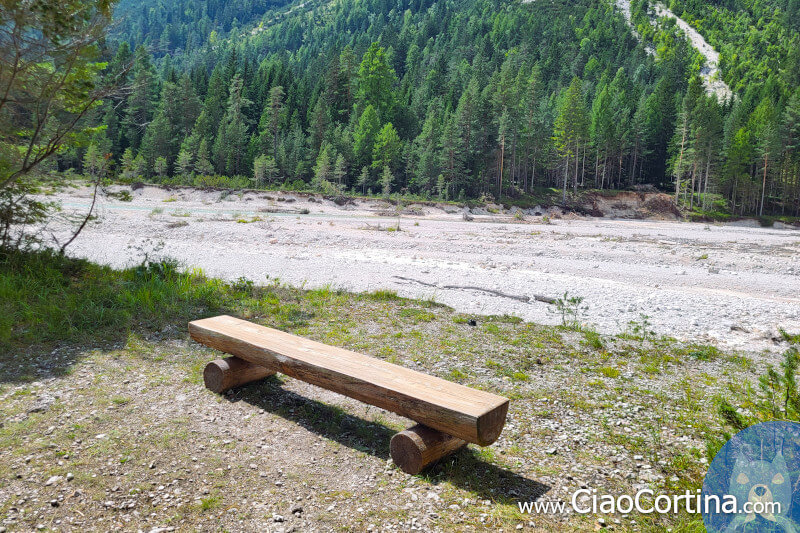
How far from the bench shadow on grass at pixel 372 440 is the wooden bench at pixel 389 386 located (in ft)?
0.48

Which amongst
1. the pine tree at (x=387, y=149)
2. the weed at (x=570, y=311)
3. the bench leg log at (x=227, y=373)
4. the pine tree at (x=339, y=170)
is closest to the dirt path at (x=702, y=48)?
the pine tree at (x=387, y=149)

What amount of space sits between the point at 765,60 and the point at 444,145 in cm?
11220

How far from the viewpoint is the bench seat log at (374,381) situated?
362cm

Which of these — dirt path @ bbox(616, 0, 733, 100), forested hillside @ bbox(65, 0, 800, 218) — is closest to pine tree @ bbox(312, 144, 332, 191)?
forested hillside @ bbox(65, 0, 800, 218)

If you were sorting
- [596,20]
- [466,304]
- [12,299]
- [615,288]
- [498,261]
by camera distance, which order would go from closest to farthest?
[12,299] < [466,304] < [615,288] < [498,261] < [596,20]

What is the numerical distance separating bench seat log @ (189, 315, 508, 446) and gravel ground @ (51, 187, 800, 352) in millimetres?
5888

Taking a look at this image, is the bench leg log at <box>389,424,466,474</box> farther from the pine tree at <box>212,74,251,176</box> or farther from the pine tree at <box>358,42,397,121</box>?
the pine tree at <box>358,42,397,121</box>

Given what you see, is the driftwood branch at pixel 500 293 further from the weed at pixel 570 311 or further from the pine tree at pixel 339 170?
the pine tree at pixel 339 170

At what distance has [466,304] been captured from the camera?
1092cm

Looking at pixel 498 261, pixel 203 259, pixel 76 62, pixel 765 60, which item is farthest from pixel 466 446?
pixel 765 60

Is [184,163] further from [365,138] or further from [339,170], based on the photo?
[365,138]

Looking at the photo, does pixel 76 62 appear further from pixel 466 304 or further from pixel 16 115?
pixel 466 304

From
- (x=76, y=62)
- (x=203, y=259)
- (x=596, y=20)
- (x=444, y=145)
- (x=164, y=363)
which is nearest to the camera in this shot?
(x=164, y=363)

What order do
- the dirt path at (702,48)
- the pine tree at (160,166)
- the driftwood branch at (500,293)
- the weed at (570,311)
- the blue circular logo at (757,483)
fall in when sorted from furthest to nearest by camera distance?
the dirt path at (702,48), the pine tree at (160,166), the driftwood branch at (500,293), the weed at (570,311), the blue circular logo at (757,483)
